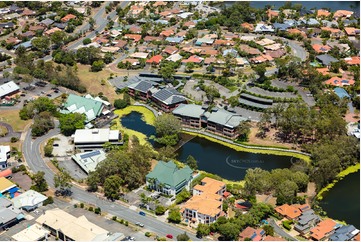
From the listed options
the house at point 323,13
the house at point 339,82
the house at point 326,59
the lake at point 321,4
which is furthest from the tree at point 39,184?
the lake at point 321,4

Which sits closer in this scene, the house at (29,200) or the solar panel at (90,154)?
the house at (29,200)

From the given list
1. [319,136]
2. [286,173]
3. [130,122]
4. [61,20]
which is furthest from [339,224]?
[61,20]

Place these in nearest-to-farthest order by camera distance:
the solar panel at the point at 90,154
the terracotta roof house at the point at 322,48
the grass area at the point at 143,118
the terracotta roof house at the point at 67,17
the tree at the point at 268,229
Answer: the tree at the point at 268,229
the solar panel at the point at 90,154
the grass area at the point at 143,118
the terracotta roof house at the point at 322,48
the terracotta roof house at the point at 67,17

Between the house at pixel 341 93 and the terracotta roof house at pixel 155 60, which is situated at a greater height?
the house at pixel 341 93

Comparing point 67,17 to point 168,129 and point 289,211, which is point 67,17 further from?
point 289,211

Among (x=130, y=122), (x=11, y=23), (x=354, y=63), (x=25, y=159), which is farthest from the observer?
(x=11, y=23)

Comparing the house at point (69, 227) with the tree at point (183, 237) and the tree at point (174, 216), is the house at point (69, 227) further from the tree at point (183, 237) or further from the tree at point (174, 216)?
the tree at point (174, 216)

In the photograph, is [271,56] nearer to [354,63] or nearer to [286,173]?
[354,63]
